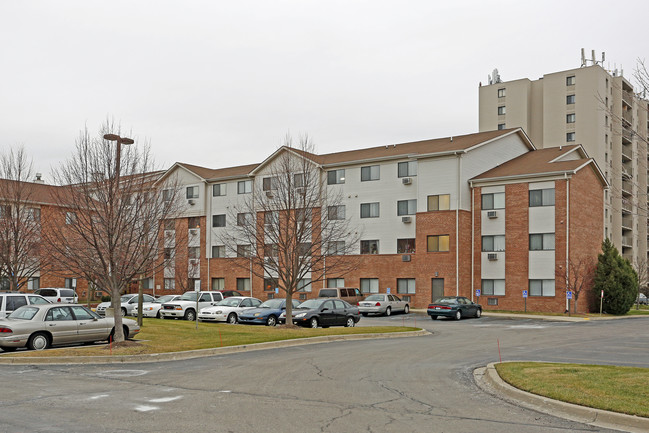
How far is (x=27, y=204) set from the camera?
114 ft

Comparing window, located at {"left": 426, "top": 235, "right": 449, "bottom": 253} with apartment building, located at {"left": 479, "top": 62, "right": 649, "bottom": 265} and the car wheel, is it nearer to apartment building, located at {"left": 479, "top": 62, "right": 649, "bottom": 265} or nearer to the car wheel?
the car wheel

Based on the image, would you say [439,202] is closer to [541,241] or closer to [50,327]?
[541,241]

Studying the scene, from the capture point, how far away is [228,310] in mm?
33031

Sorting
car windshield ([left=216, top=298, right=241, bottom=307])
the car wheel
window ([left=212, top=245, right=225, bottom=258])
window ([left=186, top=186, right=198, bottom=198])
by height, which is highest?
window ([left=186, top=186, right=198, bottom=198])

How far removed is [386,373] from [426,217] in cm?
3528

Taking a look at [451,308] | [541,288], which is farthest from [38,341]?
[541,288]

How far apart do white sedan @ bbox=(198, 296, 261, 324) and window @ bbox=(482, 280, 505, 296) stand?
20541 millimetres

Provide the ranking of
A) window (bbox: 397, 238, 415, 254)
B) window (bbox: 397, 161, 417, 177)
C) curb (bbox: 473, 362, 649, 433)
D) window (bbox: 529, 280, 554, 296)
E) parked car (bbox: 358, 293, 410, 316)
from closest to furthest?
1. curb (bbox: 473, 362, 649, 433)
2. parked car (bbox: 358, 293, 410, 316)
3. window (bbox: 529, 280, 554, 296)
4. window (bbox: 397, 238, 415, 254)
5. window (bbox: 397, 161, 417, 177)

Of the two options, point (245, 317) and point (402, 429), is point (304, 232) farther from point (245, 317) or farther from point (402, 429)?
point (402, 429)

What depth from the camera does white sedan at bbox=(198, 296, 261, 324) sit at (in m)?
32.9

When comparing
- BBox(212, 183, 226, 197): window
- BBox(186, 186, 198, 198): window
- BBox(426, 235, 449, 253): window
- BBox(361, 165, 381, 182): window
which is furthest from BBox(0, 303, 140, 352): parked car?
BBox(186, 186, 198, 198): window

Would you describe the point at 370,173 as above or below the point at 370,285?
above

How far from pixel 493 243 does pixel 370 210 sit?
1022cm

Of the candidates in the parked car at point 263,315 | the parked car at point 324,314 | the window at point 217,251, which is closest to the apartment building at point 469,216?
the window at point 217,251
